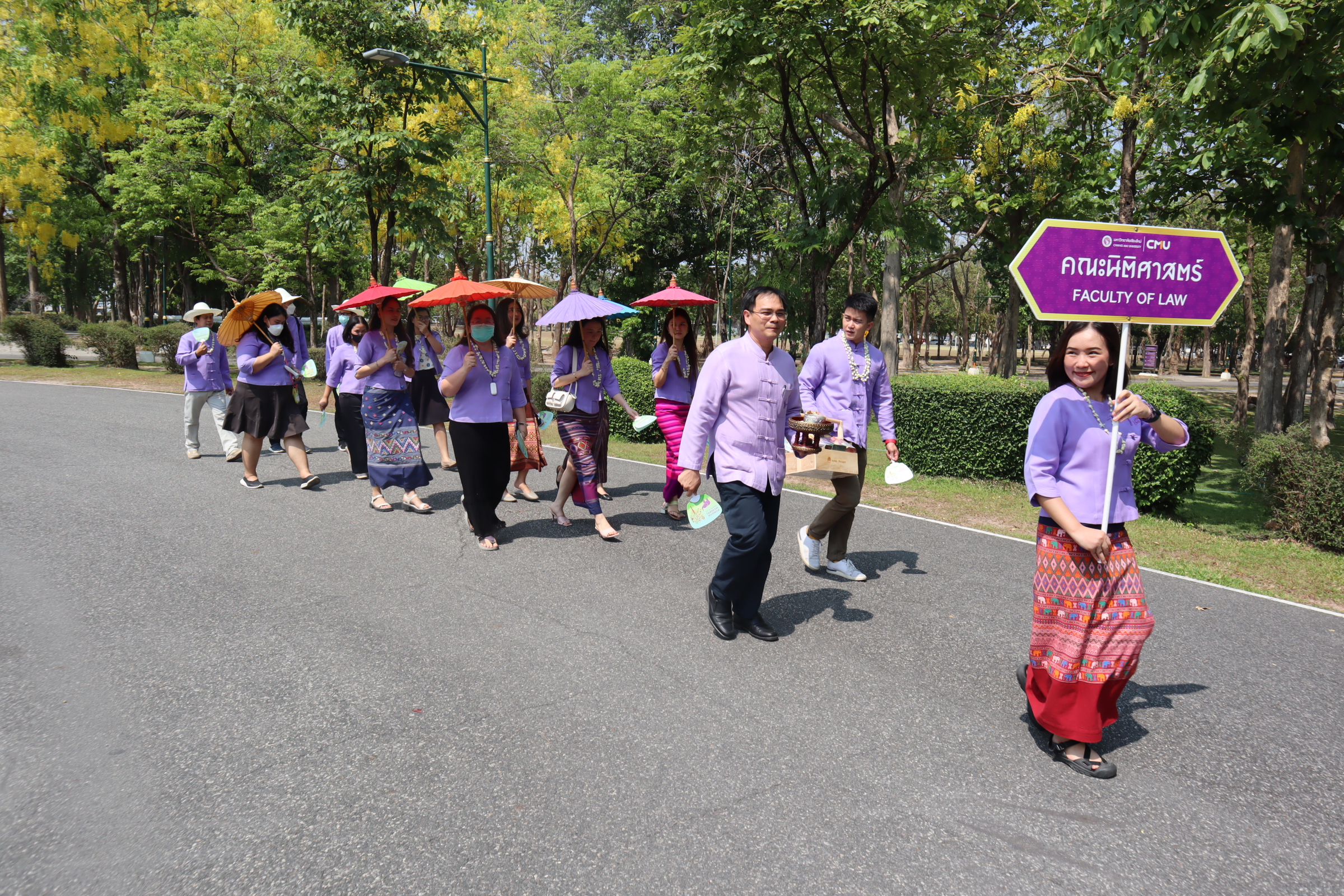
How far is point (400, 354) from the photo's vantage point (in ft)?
25.8

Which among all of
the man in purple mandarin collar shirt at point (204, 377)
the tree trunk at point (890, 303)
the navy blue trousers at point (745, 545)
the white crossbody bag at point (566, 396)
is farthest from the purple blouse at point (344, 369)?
the tree trunk at point (890, 303)

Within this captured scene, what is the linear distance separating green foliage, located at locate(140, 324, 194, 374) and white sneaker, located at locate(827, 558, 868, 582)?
22357 mm

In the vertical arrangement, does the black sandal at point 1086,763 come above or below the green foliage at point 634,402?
below

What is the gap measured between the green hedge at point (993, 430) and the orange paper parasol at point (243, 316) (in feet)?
26.1

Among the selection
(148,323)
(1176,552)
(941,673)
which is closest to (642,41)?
(148,323)

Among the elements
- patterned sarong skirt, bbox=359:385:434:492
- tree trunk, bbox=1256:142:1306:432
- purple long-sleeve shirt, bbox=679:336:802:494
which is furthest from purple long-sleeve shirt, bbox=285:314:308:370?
tree trunk, bbox=1256:142:1306:432

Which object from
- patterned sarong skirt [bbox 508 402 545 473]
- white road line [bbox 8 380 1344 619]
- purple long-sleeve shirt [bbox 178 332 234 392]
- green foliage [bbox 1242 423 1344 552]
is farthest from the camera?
purple long-sleeve shirt [bbox 178 332 234 392]

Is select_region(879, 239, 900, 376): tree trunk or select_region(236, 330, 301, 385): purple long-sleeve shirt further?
select_region(879, 239, 900, 376): tree trunk

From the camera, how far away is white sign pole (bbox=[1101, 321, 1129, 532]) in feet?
11.2

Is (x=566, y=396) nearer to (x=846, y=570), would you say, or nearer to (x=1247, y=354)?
(x=846, y=570)

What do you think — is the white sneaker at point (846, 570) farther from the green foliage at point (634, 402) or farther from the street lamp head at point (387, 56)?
the street lamp head at point (387, 56)

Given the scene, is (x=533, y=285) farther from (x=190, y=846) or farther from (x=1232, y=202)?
(x=1232, y=202)

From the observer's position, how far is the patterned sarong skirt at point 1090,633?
11.2 ft

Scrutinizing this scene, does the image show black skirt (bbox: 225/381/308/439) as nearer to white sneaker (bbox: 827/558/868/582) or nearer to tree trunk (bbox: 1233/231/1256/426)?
white sneaker (bbox: 827/558/868/582)
